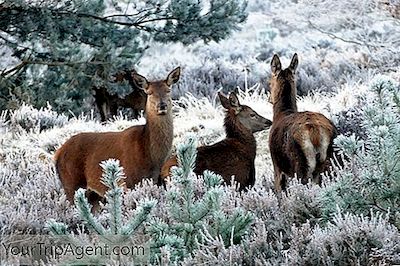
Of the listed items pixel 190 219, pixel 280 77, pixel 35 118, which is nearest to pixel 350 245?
pixel 190 219

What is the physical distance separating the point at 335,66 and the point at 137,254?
17.2 meters

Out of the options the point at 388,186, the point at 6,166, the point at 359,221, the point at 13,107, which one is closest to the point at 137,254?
the point at 359,221

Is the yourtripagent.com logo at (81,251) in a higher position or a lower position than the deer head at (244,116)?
higher

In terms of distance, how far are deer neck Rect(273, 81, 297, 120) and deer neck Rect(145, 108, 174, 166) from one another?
140cm

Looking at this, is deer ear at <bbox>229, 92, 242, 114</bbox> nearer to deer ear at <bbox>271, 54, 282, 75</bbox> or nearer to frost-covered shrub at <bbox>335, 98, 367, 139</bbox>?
deer ear at <bbox>271, 54, 282, 75</bbox>

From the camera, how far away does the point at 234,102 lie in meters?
9.29

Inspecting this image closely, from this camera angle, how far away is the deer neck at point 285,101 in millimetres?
9281

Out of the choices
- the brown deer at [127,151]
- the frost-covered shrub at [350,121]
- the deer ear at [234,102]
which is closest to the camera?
the brown deer at [127,151]

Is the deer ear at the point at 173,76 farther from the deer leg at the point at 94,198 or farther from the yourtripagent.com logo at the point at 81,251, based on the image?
the yourtripagent.com logo at the point at 81,251

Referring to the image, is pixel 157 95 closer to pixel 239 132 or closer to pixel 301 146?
pixel 239 132

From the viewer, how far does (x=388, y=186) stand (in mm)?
5082

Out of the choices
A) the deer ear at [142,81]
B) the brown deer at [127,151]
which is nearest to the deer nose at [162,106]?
the brown deer at [127,151]

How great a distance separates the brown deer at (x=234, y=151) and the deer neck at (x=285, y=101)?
0.20 metres

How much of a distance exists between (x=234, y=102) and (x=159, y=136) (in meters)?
1.30
